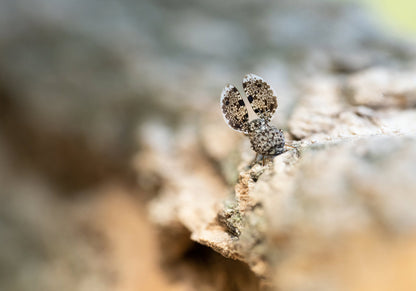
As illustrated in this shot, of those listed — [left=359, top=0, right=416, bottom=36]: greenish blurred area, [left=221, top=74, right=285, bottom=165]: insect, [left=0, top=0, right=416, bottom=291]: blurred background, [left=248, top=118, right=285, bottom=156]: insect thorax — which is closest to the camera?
[left=248, top=118, right=285, bottom=156]: insect thorax

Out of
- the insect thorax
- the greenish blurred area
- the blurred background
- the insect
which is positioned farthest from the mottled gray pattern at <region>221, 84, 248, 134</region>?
the greenish blurred area

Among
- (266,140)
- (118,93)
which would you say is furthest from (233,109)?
(118,93)

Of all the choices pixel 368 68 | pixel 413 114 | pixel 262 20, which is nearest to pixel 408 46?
pixel 368 68

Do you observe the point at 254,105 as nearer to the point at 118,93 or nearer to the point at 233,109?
the point at 233,109

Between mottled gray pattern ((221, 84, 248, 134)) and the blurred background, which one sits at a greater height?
the blurred background

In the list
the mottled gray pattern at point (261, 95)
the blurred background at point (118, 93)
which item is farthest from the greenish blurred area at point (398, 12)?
the mottled gray pattern at point (261, 95)

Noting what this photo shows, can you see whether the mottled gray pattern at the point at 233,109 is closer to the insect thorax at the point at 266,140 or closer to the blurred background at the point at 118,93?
the insect thorax at the point at 266,140

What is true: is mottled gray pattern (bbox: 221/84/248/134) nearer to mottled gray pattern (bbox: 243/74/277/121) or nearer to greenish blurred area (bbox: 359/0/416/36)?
mottled gray pattern (bbox: 243/74/277/121)
